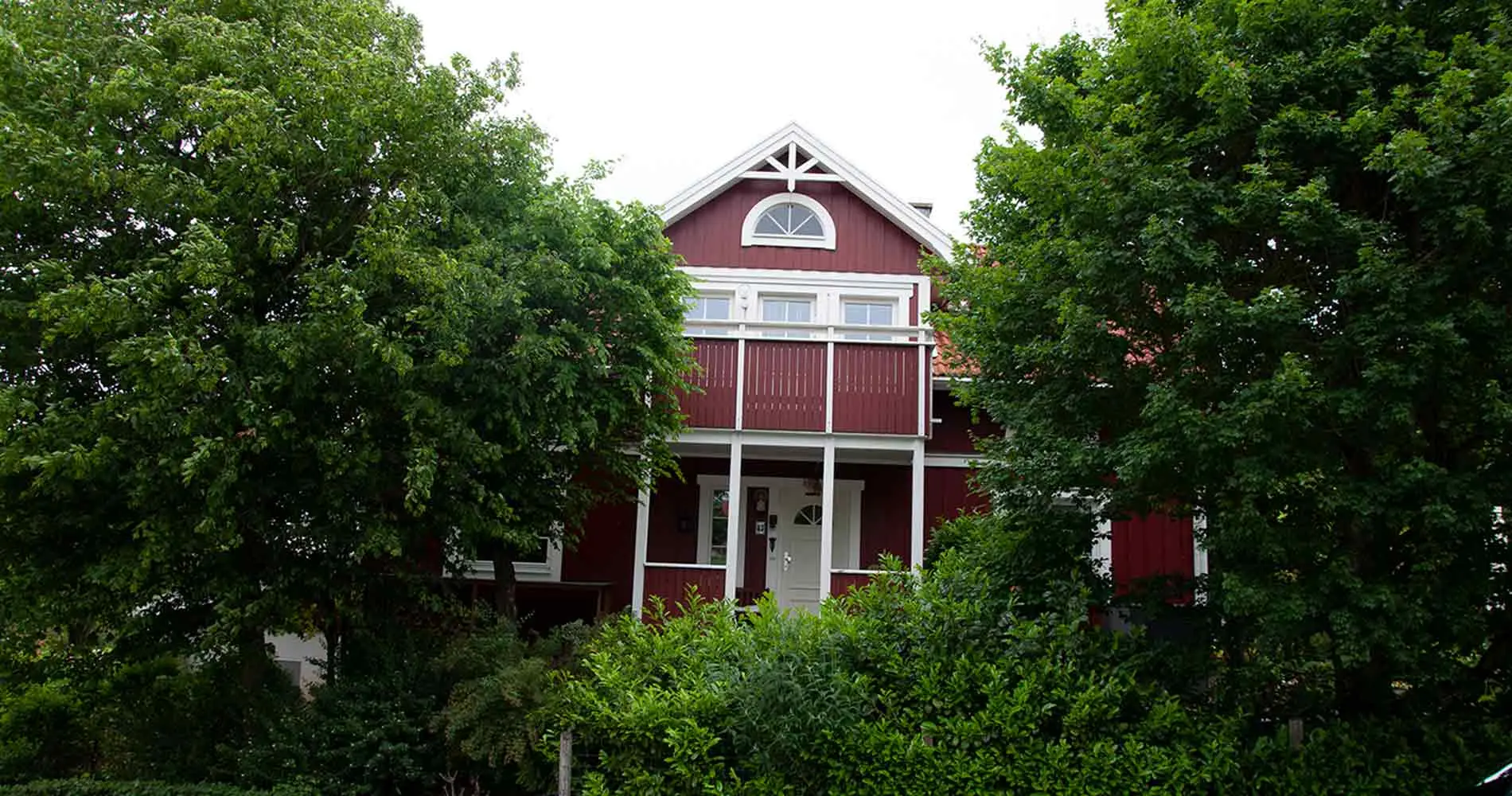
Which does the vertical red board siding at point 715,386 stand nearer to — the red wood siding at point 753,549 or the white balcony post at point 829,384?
the white balcony post at point 829,384

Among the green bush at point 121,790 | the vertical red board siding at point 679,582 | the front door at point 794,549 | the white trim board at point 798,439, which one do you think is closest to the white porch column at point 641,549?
the vertical red board siding at point 679,582

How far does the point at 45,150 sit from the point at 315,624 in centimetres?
551

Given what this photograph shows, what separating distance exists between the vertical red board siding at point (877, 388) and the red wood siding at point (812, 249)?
2.36 meters

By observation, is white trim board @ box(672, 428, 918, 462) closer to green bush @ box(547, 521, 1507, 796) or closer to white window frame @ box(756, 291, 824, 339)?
white window frame @ box(756, 291, 824, 339)

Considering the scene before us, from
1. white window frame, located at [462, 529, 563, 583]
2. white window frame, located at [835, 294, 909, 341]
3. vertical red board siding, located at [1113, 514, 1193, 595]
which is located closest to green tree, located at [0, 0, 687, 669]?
white window frame, located at [462, 529, 563, 583]

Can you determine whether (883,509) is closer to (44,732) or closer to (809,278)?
(809,278)

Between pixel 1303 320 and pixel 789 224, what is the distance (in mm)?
9822

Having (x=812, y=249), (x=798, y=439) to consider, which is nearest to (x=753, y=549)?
(x=798, y=439)

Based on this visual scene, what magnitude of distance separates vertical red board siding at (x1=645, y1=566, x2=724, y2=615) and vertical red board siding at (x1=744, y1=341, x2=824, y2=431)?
2090 mm

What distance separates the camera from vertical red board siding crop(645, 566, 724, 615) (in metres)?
13.5

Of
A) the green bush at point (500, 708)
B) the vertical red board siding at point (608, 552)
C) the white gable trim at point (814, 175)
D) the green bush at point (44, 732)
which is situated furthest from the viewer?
the white gable trim at point (814, 175)

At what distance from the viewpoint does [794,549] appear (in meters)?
15.7

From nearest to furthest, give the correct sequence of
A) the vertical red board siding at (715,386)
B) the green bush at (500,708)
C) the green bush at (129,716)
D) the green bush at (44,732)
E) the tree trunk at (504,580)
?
the green bush at (500,708) < the green bush at (129,716) < the green bush at (44,732) < the tree trunk at (504,580) < the vertical red board siding at (715,386)

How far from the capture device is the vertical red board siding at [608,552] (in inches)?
583
